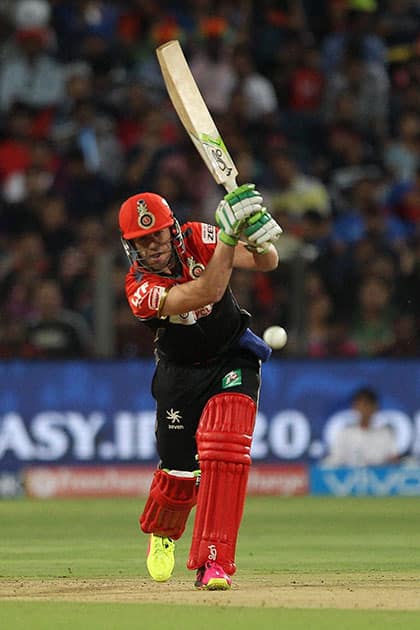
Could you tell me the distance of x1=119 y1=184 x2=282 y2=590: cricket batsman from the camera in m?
6.20


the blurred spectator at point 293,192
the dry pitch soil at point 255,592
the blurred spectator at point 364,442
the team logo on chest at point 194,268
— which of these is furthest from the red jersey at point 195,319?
the blurred spectator at point 293,192

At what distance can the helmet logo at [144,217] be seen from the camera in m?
6.41

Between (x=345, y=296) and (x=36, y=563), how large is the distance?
5.25 m

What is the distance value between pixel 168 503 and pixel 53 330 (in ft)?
18.4

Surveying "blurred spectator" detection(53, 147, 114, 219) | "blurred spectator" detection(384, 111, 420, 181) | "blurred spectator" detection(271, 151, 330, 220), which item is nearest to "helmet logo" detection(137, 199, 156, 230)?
"blurred spectator" detection(271, 151, 330, 220)

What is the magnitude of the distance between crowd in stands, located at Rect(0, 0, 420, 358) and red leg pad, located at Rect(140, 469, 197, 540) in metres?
5.11

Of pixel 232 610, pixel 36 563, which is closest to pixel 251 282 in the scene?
pixel 36 563

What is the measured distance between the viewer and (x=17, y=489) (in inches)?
492

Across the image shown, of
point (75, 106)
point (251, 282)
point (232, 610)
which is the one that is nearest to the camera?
point (232, 610)

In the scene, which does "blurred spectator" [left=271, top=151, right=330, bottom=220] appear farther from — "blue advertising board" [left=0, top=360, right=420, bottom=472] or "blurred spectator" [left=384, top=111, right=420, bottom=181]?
"blue advertising board" [left=0, top=360, right=420, bottom=472]

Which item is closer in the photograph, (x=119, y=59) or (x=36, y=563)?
(x=36, y=563)

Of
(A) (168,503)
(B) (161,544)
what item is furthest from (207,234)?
(B) (161,544)

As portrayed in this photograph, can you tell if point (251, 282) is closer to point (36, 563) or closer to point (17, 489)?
point (17, 489)

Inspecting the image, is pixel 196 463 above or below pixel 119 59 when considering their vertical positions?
below
